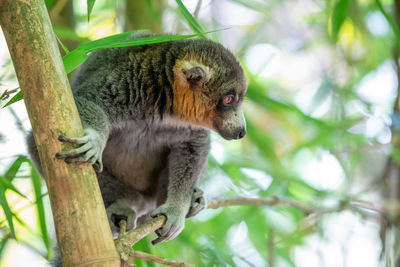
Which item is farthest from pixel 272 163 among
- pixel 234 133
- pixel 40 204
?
pixel 40 204

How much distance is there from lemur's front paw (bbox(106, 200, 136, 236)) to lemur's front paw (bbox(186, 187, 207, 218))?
42 centimetres

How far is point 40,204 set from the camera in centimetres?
290

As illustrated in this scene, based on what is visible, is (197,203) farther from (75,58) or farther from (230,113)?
(75,58)

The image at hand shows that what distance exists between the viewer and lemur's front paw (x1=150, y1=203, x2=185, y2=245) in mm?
2863

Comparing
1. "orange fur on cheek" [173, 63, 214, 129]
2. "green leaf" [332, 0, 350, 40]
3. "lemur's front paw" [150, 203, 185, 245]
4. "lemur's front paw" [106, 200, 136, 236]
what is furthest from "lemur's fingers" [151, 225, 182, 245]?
"green leaf" [332, 0, 350, 40]

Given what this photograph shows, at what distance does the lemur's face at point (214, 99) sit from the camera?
3.18 m

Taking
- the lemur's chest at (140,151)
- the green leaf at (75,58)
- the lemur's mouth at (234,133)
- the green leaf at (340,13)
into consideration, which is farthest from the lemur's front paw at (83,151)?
the green leaf at (340,13)

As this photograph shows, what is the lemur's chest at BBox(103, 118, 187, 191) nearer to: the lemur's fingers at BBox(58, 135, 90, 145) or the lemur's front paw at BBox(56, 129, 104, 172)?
the lemur's front paw at BBox(56, 129, 104, 172)

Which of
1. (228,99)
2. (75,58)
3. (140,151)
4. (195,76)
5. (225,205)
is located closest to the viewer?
(75,58)

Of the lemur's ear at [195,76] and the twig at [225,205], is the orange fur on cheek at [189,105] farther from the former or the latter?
the twig at [225,205]

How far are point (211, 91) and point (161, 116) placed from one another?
39 cm

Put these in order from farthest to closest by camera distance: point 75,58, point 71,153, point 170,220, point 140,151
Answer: point 140,151
point 170,220
point 75,58
point 71,153

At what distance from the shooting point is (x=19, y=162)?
2924 millimetres

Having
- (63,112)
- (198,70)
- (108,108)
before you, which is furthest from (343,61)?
(63,112)
